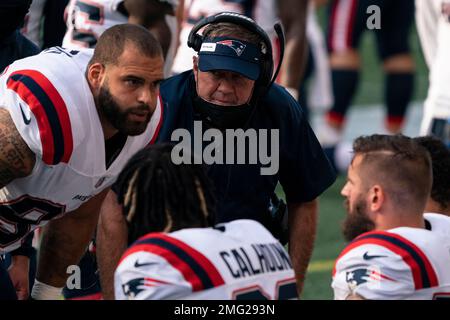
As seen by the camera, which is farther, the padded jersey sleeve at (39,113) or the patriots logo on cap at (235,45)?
the patriots logo on cap at (235,45)

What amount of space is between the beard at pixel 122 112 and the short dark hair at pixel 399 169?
30.4 inches

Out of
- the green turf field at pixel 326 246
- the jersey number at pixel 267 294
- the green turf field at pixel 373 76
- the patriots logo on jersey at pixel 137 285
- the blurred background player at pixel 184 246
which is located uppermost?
the blurred background player at pixel 184 246

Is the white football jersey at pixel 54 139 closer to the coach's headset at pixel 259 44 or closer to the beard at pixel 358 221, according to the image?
the coach's headset at pixel 259 44

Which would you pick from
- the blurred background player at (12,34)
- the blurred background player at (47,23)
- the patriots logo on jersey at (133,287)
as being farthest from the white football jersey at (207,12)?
the patriots logo on jersey at (133,287)

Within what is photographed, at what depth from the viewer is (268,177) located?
503cm

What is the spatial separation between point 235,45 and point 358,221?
0.84 metres

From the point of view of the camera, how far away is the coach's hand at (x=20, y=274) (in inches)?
203

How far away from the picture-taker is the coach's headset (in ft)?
15.8

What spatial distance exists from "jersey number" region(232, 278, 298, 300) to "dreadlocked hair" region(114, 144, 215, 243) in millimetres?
247

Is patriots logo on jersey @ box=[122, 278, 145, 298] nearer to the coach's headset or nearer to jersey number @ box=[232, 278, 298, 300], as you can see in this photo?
jersey number @ box=[232, 278, 298, 300]

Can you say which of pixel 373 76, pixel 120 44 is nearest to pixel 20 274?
pixel 120 44
